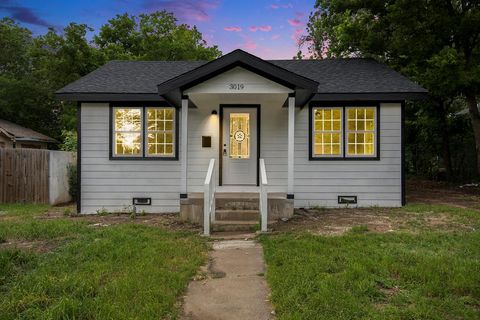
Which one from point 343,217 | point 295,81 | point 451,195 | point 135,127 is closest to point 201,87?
point 295,81

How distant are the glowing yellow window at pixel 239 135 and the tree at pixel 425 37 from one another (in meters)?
6.07

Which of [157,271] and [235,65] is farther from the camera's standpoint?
[235,65]

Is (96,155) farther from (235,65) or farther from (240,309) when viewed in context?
(240,309)

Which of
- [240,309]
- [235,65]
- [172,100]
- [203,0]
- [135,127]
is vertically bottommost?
[240,309]

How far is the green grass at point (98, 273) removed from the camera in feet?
10.4

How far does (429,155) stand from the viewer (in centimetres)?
1750

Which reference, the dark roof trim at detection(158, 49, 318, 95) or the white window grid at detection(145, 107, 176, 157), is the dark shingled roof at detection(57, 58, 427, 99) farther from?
the dark roof trim at detection(158, 49, 318, 95)

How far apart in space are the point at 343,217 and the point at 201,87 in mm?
4177

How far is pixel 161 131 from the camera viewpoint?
9297 millimetres

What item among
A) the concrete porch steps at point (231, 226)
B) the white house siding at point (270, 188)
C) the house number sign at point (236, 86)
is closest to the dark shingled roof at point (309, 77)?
the white house siding at point (270, 188)

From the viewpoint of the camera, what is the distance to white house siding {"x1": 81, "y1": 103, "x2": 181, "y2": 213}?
9148 millimetres

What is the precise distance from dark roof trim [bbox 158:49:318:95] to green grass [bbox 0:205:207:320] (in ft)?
10.2

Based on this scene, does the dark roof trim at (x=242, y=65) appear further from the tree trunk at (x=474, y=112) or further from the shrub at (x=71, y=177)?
the tree trunk at (x=474, y=112)

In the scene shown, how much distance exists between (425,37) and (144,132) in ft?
30.2
